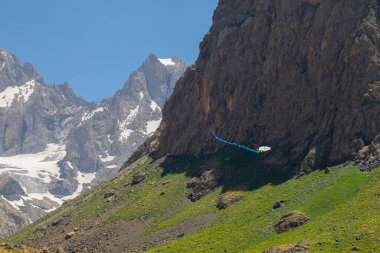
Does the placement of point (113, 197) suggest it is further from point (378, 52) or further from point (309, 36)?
point (378, 52)

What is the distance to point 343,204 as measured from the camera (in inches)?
4035

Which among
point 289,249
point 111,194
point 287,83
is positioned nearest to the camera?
point 289,249

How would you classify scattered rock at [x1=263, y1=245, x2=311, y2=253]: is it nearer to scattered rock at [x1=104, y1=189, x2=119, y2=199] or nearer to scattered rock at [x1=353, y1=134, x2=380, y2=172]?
scattered rock at [x1=353, y1=134, x2=380, y2=172]

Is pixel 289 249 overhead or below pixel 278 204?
below

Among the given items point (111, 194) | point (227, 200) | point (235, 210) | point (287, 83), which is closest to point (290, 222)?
point (235, 210)

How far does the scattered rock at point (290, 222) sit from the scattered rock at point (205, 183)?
3605 centimetres

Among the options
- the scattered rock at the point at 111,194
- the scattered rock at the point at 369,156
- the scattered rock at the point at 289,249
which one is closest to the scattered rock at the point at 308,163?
the scattered rock at the point at 369,156

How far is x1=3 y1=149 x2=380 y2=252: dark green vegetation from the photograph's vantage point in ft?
309

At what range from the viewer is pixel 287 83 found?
14412cm

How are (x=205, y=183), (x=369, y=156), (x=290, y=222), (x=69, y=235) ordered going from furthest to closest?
1. (x=205, y=183)
2. (x=69, y=235)
3. (x=369, y=156)
4. (x=290, y=222)

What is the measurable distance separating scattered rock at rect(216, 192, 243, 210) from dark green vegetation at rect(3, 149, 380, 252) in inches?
59.5

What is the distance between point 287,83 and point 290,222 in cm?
5036

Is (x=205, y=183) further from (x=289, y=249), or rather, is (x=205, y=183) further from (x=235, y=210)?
(x=289, y=249)

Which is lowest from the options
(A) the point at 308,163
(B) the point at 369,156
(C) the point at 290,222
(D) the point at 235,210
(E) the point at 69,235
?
(C) the point at 290,222
